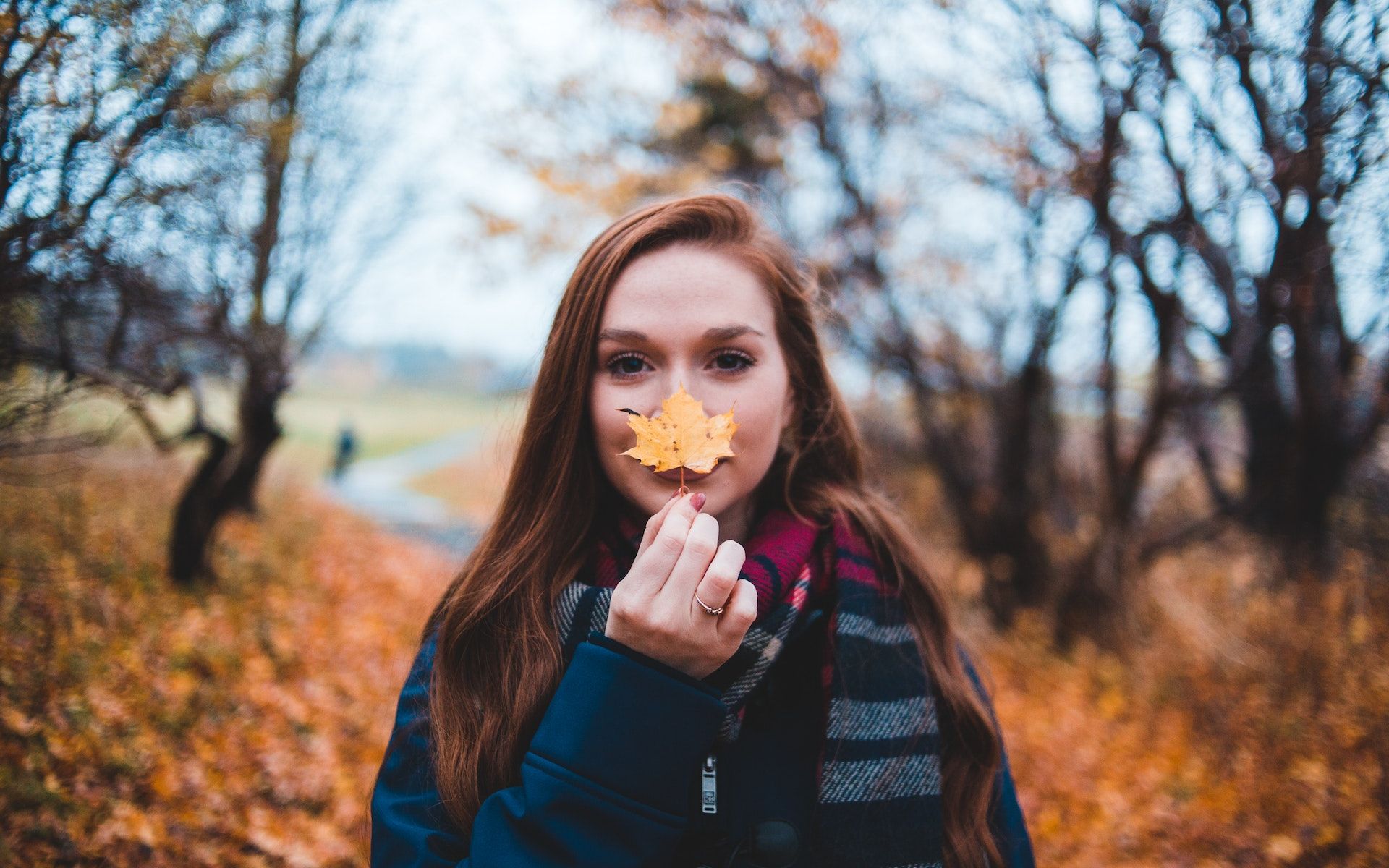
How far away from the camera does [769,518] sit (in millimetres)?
1525

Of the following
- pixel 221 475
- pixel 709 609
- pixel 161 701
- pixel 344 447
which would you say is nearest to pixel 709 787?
pixel 709 609

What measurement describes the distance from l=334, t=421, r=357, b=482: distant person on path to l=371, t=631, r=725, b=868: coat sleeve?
15.9 m

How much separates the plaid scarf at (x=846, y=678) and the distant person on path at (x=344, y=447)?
51.2ft

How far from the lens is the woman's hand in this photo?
3.53 ft

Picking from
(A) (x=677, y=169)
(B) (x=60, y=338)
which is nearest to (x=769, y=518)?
(B) (x=60, y=338)

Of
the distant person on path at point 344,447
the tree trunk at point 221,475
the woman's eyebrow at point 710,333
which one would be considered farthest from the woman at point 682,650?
the distant person on path at point 344,447

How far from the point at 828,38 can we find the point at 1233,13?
2.83 meters

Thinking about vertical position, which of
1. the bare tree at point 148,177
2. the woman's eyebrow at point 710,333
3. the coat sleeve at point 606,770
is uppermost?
the bare tree at point 148,177

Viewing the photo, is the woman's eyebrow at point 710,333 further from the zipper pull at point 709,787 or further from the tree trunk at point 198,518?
the tree trunk at point 198,518

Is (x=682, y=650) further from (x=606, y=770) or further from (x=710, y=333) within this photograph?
(x=710, y=333)

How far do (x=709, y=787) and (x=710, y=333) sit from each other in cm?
82

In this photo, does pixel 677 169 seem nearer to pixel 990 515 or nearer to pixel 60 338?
pixel 990 515

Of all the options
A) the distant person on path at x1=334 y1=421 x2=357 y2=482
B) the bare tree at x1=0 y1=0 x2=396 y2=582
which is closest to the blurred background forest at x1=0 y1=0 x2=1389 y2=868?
the bare tree at x1=0 y1=0 x2=396 y2=582

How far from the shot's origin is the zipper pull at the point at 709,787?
1229 millimetres
